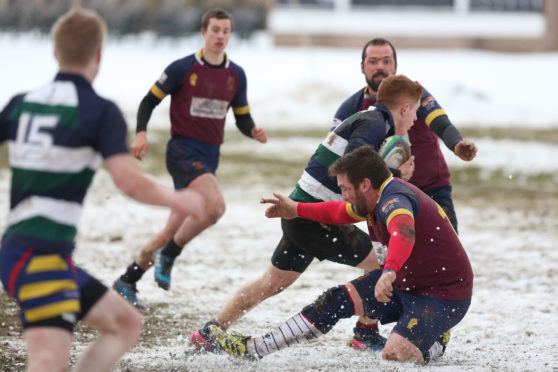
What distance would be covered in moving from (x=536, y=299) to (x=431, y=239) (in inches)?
93.8

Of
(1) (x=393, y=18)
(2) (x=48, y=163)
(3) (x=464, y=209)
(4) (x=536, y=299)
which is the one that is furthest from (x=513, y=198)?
(1) (x=393, y=18)

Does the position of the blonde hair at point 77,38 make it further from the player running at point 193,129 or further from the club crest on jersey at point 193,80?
the club crest on jersey at point 193,80

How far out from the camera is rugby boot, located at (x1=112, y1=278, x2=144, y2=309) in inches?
244

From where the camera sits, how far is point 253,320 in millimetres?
6000

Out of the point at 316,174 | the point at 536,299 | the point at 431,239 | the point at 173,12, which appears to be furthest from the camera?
the point at 173,12

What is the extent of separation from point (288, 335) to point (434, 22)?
29.0 metres

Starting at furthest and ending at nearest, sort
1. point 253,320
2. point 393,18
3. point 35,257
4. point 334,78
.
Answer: point 393,18 → point 334,78 → point 253,320 → point 35,257

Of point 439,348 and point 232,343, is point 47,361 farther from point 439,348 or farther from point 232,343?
point 439,348

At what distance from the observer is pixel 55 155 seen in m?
3.29

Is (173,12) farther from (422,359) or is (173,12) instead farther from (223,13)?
(422,359)

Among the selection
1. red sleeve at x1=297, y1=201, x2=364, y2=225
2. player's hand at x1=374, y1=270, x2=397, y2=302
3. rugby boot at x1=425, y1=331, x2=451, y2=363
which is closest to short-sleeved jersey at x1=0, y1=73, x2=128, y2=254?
player's hand at x1=374, y1=270, x2=397, y2=302

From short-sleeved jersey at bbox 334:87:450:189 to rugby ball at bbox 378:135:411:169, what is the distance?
69cm

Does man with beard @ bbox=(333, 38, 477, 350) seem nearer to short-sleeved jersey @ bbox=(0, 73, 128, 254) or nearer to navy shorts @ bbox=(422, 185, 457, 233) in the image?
A: navy shorts @ bbox=(422, 185, 457, 233)

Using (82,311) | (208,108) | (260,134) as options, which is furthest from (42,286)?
(260,134)
